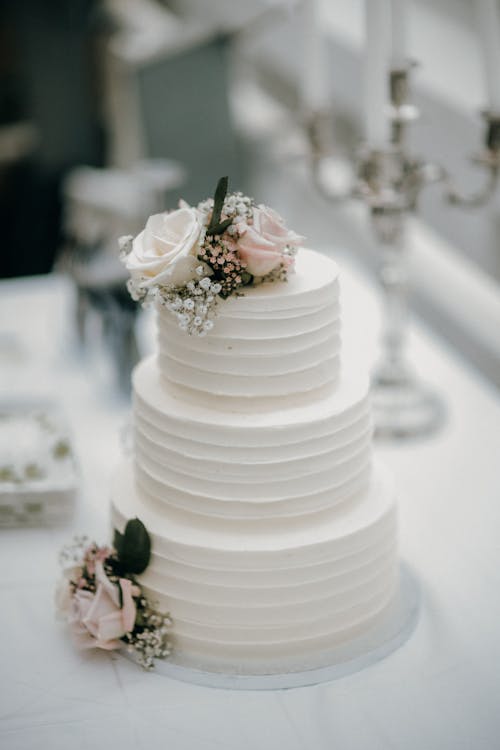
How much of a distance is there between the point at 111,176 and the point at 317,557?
3.54 metres

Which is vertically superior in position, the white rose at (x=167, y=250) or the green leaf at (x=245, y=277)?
the white rose at (x=167, y=250)

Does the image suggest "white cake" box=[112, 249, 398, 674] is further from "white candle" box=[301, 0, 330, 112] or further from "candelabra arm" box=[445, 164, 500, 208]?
"white candle" box=[301, 0, 330, 112]

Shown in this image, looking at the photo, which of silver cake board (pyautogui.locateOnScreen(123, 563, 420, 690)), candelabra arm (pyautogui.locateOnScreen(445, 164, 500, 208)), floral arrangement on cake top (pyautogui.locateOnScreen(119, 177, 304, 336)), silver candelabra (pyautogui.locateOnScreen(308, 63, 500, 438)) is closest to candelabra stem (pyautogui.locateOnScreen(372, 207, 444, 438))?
silver candelabra (pyautogui.locateOnScreen(308, 63, 500, 438))

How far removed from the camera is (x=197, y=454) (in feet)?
6.40

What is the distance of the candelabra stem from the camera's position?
9.82ft

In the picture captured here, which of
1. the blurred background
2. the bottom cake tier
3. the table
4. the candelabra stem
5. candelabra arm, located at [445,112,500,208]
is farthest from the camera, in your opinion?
the blurred background

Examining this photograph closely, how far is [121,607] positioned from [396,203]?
1472mm

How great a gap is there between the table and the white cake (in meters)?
0.12

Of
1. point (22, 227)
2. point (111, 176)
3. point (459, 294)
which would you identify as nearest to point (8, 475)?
point (459, 294)

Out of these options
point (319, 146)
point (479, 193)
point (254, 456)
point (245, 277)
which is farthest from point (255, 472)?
point (319, 146)

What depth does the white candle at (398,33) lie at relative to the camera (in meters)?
2.64

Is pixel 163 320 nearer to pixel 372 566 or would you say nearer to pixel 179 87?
pixel 372 566

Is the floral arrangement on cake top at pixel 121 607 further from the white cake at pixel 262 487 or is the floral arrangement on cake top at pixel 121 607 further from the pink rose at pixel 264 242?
the pink rose at pixel 264 242

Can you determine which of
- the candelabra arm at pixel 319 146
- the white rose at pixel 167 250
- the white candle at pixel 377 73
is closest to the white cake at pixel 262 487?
the white rose at pixel 167 250
